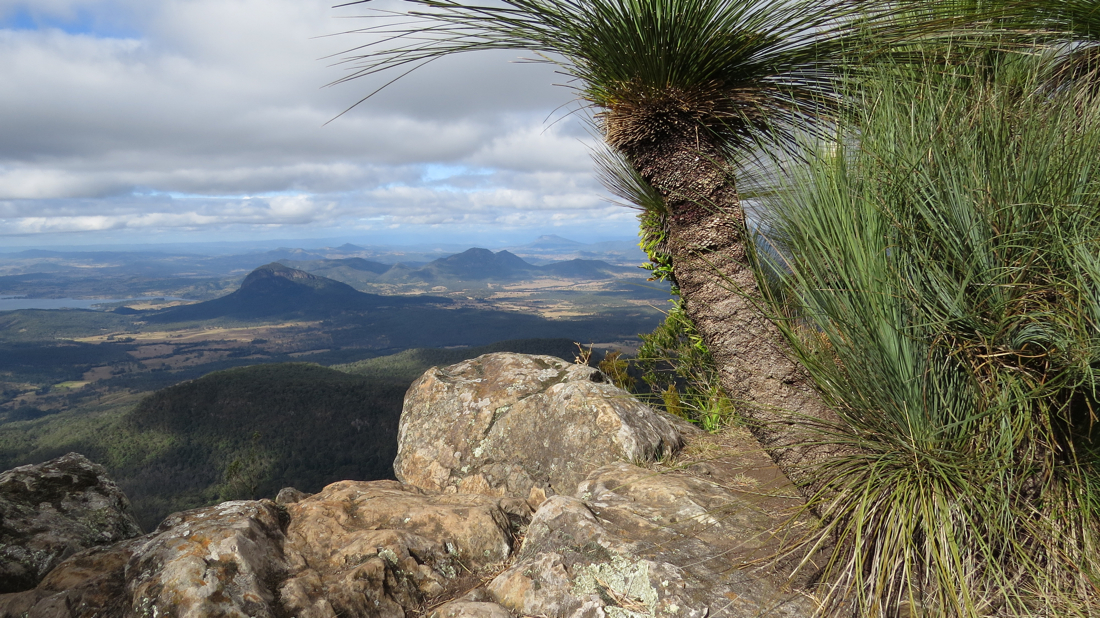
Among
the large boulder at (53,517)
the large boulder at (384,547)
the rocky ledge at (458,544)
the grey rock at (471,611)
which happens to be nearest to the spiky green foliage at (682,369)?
the rocky ledge at (458,544)

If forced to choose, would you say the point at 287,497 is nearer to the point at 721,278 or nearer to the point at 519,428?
the point at 519,428

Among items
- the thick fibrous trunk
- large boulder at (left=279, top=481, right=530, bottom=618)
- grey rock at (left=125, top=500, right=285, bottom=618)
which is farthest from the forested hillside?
the thick fibrous trunk

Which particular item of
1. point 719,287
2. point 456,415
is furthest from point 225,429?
point 719,287

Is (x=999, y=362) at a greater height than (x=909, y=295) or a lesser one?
lesser

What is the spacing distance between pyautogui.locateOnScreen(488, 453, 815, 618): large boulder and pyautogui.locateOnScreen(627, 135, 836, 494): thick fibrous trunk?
17.3 inches

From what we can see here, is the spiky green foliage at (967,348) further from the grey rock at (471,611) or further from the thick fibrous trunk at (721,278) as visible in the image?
the grey rock at (471,611)

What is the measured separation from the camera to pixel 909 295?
1826 millimetres

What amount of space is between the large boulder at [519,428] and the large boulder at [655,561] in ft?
3.95

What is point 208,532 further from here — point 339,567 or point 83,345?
point 83,345

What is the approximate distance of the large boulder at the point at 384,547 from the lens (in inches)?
107

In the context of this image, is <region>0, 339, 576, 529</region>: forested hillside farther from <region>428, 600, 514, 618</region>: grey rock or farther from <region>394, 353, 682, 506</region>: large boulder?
<region>428, 600, 514, 618</region>: grey rock

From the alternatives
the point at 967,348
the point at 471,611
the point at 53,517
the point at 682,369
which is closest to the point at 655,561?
the point at 471,611

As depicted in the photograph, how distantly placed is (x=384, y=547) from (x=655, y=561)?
1.56 metres

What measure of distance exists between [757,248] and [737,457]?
189 centimetres
